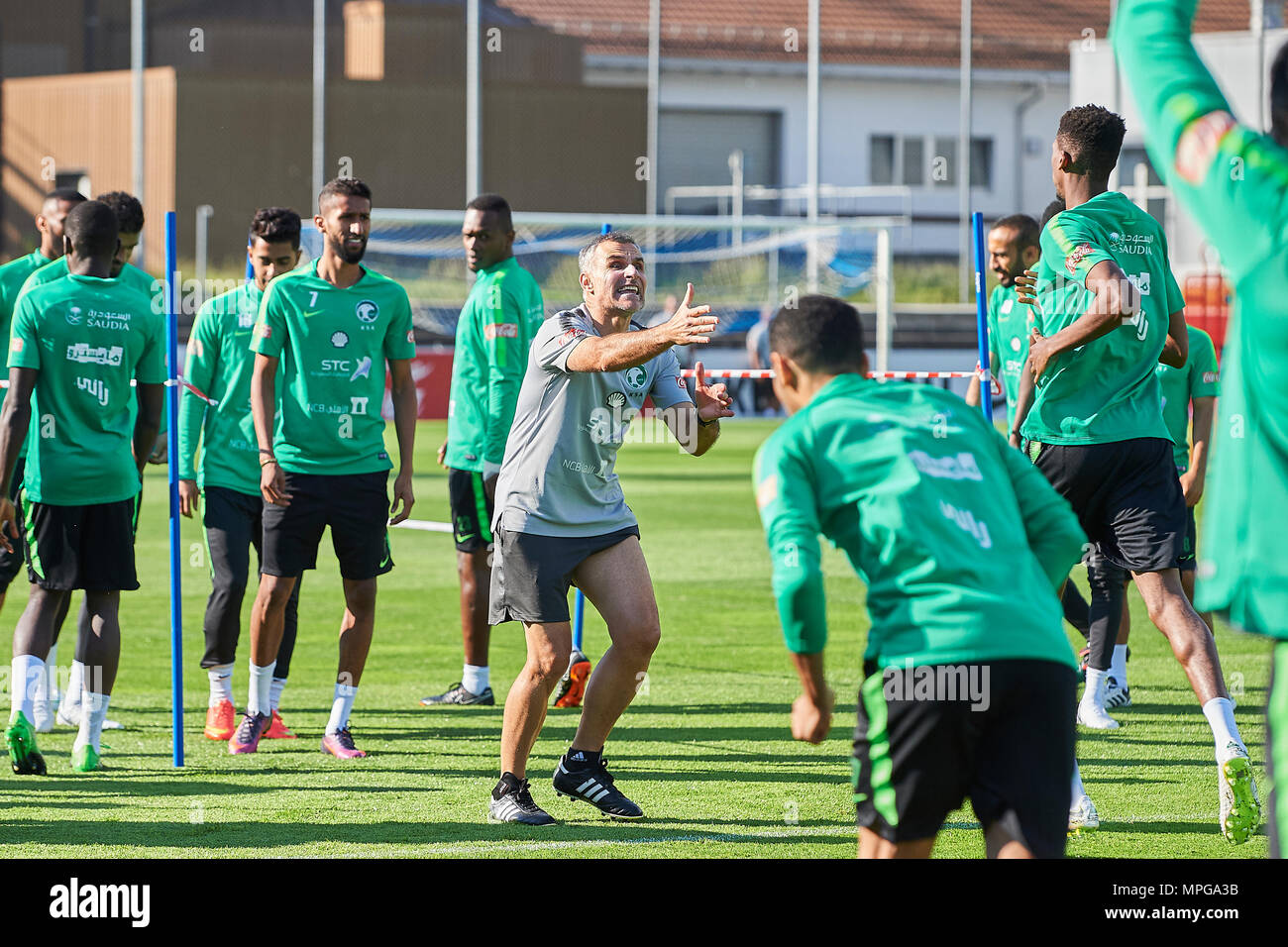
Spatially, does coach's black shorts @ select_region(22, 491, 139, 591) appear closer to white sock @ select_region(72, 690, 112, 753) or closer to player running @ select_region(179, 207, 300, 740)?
white sock @ select_region(72, 690, 112, 753)

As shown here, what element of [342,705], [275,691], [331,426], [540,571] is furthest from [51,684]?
[540,571]

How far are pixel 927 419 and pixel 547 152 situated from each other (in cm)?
4351

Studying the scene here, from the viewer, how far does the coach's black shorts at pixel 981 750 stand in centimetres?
409

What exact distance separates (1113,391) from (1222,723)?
127 centimetres

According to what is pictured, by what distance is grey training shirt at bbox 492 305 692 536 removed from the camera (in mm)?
6699

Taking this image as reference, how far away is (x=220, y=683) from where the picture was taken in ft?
28.1

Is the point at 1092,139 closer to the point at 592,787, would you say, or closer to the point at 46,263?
the point at 592,787

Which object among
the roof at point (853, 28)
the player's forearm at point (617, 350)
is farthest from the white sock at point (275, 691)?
the roof at point (853, 28)

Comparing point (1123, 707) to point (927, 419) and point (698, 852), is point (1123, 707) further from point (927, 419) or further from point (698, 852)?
point (927, 419)

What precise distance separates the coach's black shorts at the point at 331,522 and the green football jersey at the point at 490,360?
127cm

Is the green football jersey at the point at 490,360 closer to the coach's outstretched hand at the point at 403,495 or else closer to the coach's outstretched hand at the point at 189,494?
the coach's outstretched hand at the point at 403,495

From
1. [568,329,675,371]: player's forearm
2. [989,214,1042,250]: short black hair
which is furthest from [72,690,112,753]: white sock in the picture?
[989,214,1042,250]: short black hair
